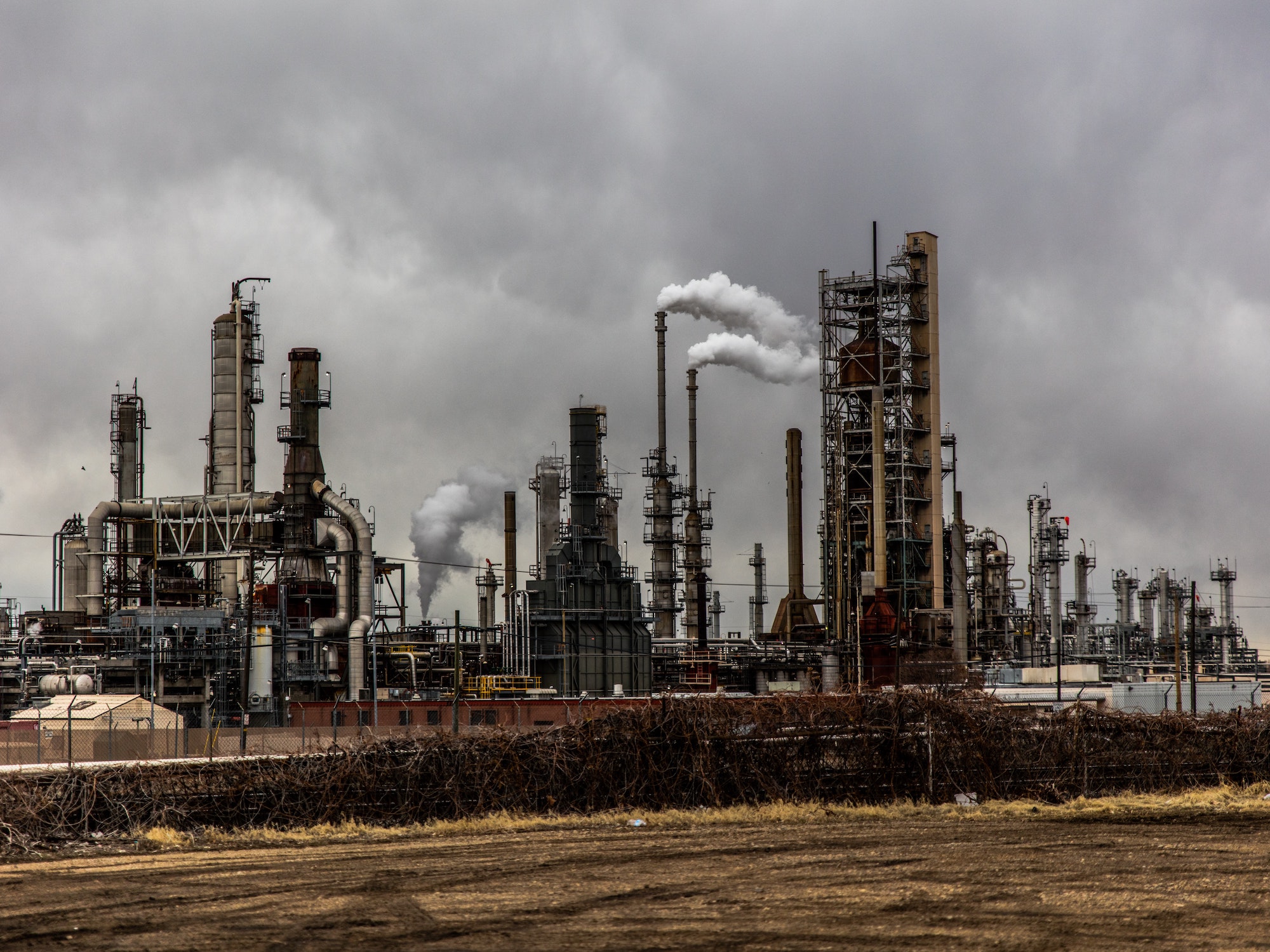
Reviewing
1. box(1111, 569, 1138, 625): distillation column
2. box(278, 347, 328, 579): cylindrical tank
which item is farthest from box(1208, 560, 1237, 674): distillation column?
box(278, 347, 328, 579): cylindrical tank

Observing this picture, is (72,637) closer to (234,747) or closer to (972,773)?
(234,747)

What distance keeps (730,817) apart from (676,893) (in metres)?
8.32

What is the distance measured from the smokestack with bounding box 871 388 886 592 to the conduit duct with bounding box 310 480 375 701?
20.8 meters

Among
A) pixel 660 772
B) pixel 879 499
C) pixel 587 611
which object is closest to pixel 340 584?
pixel 587 611

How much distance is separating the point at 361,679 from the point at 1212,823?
3553 centimetres

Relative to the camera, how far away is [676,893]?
17156mm

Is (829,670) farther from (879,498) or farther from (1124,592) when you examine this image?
(1124,592)

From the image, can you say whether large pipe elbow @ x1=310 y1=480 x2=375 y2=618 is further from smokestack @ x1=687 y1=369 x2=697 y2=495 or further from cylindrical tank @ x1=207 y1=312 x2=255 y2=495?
smokestack @ x1=687 y1=369 x2=697 y2=495

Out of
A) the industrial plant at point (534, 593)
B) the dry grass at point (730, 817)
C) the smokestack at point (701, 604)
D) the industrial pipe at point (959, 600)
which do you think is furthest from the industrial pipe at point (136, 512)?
the dry grass at point (730, 817)

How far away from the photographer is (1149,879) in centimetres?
1811

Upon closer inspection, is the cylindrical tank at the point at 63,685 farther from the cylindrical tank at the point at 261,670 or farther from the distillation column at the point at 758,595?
the distillation column at the point at 758,595

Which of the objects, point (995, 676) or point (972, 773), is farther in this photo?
point (995, 676)

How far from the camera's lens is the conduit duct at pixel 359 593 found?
53.5 m

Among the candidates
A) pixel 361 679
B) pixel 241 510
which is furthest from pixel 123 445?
pixel 361 679
